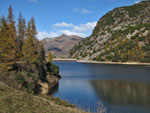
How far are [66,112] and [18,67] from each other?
38332 millimetres

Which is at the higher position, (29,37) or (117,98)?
(29,37)

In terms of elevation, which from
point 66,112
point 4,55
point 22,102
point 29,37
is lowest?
point 66,112

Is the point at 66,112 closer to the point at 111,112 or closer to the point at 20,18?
the point at 111,112

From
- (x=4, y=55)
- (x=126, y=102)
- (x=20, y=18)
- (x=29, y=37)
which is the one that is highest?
(x=20, y=18)

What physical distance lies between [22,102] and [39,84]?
A: 119 ft

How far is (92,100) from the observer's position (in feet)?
123

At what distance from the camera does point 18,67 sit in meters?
49.0

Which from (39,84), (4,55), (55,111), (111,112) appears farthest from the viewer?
(39,84)

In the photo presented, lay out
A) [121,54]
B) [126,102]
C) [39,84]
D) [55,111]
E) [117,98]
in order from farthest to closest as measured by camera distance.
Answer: [121,54] → [39,84] → [117,98] → [126,102] → [55,111]

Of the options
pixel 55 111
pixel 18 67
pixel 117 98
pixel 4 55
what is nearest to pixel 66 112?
pixel 55 111

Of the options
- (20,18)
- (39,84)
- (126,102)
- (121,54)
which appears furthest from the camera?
(121,54)

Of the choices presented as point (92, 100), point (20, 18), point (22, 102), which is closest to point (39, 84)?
point (92, 100)

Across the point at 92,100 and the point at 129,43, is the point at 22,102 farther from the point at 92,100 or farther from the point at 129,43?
the point at 129,43

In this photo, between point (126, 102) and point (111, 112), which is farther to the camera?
point (126, 102)
